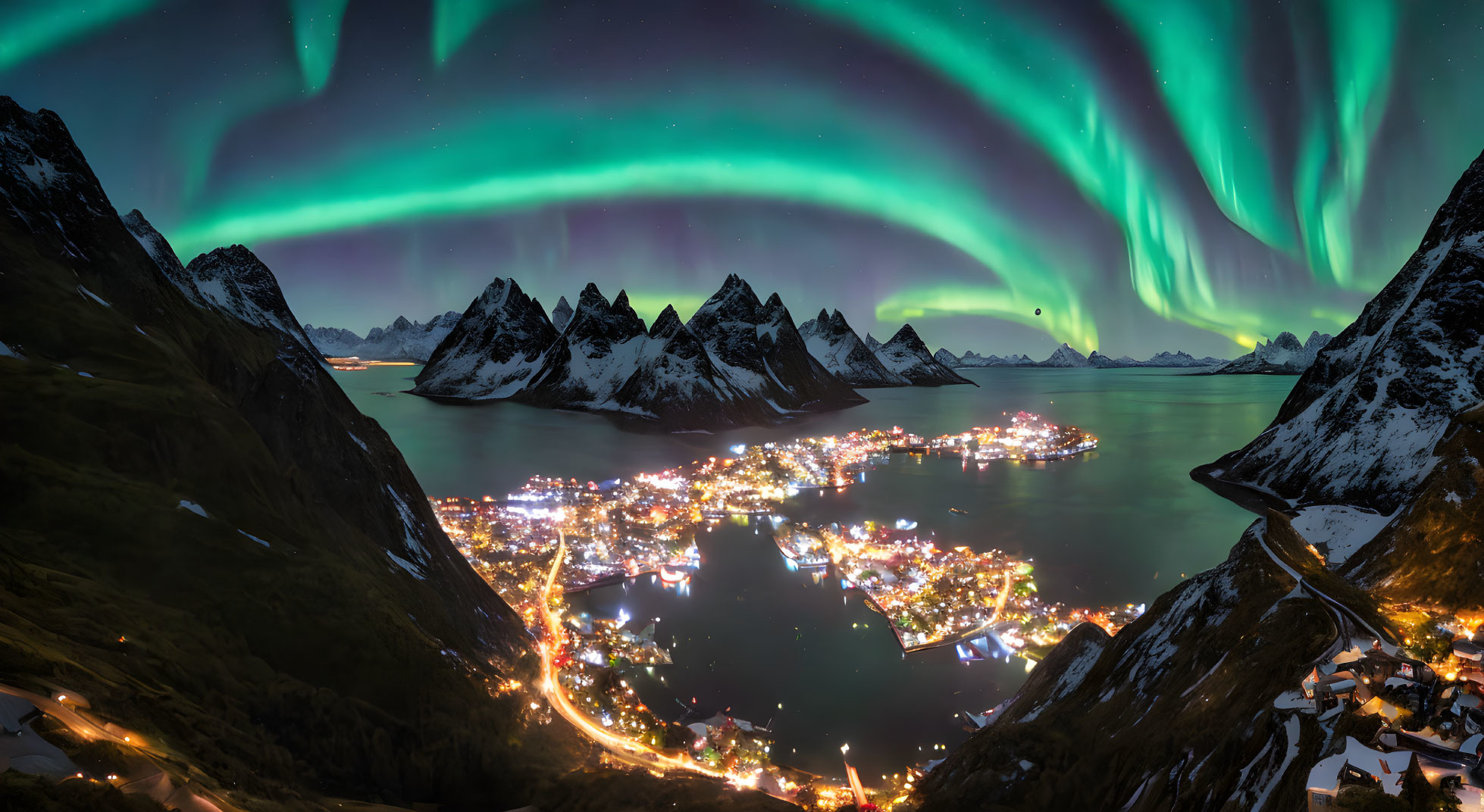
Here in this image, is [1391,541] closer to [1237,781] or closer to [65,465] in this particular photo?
[1237,781]

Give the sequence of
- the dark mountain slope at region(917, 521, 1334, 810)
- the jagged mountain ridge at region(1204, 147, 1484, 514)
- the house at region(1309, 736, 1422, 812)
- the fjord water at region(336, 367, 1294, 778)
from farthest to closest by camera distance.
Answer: the jagged mountain ridge at region(1204, 147, 1484, 514) → the fjord water at region(336, 367, 1294, 778) → the dark mountain slope at region(917, 521, 1334, 810) → the house at region(1309, 736, 1422, 812)

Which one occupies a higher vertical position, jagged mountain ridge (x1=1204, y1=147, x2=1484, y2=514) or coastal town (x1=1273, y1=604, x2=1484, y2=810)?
jagged mountain ridge (x1=1204, y1=147, x2=1484, y2=514)

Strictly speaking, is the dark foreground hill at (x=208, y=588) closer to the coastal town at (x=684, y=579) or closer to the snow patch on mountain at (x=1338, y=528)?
the coastal town at (x=684, y=579)

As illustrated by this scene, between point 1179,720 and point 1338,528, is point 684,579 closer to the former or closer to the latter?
point 1179,720

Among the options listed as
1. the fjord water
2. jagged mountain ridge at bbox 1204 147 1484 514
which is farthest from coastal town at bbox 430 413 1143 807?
jagged mountain ridge at bbox 1204 147 1484 514

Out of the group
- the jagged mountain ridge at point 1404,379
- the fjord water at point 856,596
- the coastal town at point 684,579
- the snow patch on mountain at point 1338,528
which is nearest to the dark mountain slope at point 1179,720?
the coastal town at point 684,579

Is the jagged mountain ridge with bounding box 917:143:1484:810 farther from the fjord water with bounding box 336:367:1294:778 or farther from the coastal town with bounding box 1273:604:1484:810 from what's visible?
the fjord water with bounding box 336:367:1294:778

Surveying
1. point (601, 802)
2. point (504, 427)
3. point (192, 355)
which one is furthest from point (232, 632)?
point (504, 427)
